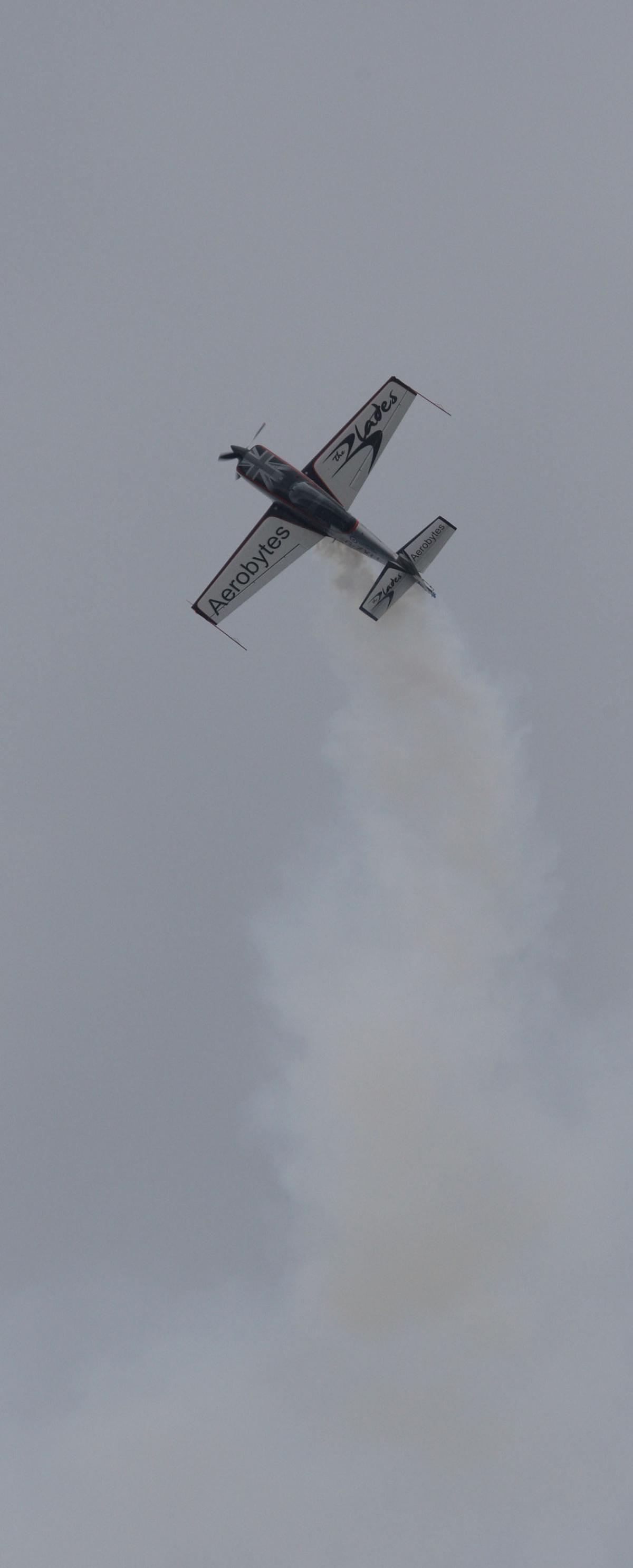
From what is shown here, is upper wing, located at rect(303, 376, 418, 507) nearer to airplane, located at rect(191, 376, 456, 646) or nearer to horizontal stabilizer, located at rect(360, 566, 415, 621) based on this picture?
airplane, located at rect(191, 376, 456, 646)

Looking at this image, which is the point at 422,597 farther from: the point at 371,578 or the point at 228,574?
the point at 228,574

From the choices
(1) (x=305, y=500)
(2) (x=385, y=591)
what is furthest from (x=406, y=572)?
(1) (x=305, y=500)

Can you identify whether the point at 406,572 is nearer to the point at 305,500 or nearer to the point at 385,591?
the point at 385,591

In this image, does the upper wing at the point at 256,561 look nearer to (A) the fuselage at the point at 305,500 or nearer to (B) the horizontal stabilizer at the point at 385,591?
(A) the fuselage at the point at 305,500

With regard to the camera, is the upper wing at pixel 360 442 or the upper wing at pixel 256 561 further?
the upper wing at pixel 256 561

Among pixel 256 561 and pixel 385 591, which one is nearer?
pixel 385 591

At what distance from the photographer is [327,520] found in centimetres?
7469

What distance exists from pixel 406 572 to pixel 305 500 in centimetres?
473

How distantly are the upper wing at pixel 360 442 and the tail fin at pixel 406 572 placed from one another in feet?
10.8

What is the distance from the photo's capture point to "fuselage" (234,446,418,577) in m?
74.2

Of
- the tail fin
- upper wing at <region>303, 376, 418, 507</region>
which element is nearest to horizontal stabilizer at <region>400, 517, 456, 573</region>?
the tail fin

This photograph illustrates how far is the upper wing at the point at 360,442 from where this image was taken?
74.2m

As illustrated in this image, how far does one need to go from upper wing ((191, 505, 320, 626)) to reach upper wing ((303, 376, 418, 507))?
2.07 metres

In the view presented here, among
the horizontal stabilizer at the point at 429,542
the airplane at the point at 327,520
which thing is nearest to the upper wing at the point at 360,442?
the airplane at the point at 327,520
